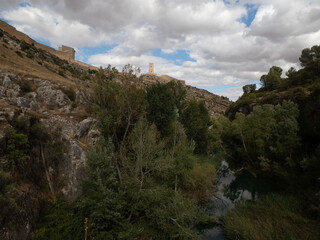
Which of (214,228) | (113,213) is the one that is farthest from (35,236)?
(214,228)

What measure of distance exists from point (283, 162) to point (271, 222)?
12326mm

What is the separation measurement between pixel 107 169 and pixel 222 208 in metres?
13.9

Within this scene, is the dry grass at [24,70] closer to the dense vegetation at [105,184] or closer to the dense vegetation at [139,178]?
the dense vegetation at [139,178]

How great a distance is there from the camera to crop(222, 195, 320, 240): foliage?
41.1 ft

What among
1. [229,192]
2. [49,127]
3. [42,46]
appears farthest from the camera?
[42,46]

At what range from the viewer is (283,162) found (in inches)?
906

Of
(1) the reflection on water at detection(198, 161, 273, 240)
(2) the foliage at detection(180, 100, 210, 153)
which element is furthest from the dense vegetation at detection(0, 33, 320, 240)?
(2) the foliage at detection(180, 100, 210, 153)

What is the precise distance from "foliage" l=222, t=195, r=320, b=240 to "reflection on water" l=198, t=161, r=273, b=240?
58.7 inches

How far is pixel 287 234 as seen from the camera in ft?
40.4

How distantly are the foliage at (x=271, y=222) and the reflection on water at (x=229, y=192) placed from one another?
149 centimetres

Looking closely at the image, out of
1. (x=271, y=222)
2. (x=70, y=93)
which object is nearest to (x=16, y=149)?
(x=70, y=93)

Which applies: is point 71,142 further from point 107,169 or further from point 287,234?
point 287,234

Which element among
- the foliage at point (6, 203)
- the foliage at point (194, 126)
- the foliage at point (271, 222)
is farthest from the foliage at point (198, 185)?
the foliage at point (6, 203)

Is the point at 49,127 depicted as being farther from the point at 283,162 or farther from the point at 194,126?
the point at 283,162
